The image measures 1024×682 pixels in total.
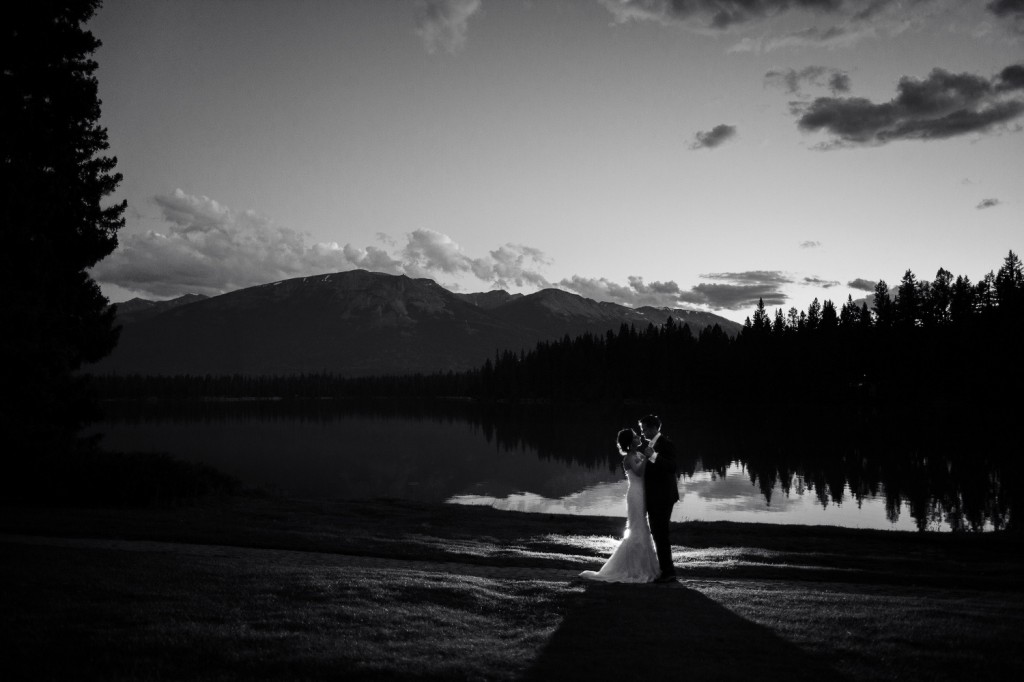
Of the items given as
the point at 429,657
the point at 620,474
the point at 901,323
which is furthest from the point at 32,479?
the point at 901,323

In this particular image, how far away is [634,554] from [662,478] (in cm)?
184

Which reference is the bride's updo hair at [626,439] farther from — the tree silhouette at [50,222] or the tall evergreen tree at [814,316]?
the tall evergreen tree at [814,316]

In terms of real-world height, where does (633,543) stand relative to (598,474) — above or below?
above

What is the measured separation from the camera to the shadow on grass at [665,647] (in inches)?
341

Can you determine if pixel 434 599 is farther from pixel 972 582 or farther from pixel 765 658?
pixel 972 582

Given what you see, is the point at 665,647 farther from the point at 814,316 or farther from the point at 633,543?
the point at 814,316

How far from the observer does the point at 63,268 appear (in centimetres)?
2906

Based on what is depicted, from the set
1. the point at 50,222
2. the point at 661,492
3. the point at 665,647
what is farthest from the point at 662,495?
the point at 50,222

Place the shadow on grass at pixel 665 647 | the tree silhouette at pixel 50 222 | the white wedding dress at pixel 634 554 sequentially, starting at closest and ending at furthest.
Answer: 1. the shadow on grass at pixel 665 647
2. the white wedding dress at pixel 634 554
3. the tree silhouette at pixel 50 222

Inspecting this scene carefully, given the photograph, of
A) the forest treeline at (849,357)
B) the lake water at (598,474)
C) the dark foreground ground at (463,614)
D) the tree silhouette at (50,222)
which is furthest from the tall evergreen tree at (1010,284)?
the tree silhouette at (50,222)

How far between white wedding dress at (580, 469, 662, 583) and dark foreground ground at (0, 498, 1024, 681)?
0.79 meters

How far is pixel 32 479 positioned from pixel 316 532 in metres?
12.2

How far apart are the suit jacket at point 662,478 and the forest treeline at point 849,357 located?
85273 millimetres

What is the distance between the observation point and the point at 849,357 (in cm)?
10188
